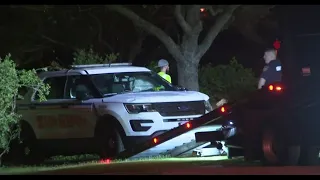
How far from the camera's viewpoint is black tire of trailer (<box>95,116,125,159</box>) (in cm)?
1049

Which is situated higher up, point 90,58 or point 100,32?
point 100,32

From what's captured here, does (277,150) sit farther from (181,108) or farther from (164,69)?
(164,69)

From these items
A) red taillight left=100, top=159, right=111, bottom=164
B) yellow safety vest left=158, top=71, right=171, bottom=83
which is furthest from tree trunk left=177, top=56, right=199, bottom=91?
red taillight left=100, top=159, right=111, bottom=164

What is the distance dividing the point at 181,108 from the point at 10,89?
275 cm

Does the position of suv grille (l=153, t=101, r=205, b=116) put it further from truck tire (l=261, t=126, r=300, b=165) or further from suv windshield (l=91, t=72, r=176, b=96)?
truck tire (l=261, t=126, r=300, b=165)

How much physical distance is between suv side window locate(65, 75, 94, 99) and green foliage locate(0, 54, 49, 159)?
371 mm

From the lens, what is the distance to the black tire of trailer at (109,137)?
1049cm

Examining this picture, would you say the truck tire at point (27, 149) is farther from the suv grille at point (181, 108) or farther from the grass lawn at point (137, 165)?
the suv grille at point (181, 108)

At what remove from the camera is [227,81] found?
1061 centimetres

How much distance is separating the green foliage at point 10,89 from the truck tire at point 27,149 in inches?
12.5

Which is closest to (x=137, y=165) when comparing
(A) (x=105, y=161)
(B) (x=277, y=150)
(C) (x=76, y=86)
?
(A) (x=105, y=161)
